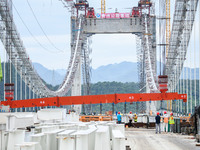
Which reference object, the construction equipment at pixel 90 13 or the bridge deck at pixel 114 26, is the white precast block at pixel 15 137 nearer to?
the bridge deck at pixel 114 26

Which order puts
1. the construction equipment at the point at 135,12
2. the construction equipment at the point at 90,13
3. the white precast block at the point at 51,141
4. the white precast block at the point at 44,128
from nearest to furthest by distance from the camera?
the white precast block at the point at 51,141
the white precast block at the point at 44,128
the construction equipment at the point at 90,13
the construction equipment at the point at 135,12

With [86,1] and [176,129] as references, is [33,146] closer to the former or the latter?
[176,129]

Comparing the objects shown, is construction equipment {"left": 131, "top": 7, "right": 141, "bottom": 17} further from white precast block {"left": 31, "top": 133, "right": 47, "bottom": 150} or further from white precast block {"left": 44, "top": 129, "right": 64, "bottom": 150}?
white precast block {"left": 31, "top": 133, "right": 47, "bottom": 150}

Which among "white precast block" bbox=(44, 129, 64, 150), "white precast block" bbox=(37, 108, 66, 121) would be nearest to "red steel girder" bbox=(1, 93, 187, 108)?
"white precast block" bbox=(37, 108, 66, 121)

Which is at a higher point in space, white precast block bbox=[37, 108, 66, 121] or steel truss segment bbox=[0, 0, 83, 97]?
steel truss segment bbox=[0, 0, 83, 97]

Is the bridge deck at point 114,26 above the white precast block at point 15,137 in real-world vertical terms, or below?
above

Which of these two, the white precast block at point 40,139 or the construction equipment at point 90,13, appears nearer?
the white precast block at point 40,139

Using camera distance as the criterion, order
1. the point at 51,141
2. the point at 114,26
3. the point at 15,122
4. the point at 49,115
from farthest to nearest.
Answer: the point at 114,26
the point at 49,115
the point at 15,122
the point at 51,141

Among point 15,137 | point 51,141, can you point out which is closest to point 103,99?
point 15,137

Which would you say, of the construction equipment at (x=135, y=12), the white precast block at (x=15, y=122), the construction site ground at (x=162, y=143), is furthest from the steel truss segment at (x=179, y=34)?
the white precast block at (x=15, y=122)

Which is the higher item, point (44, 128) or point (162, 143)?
point (44, 128)

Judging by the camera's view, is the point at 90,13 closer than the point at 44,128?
No

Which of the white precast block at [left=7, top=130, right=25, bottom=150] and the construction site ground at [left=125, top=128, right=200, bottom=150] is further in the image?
the construction site ground at [left=125, top=128, right=200, bottom=150]

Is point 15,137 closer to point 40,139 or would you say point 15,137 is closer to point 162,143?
point 40,139
